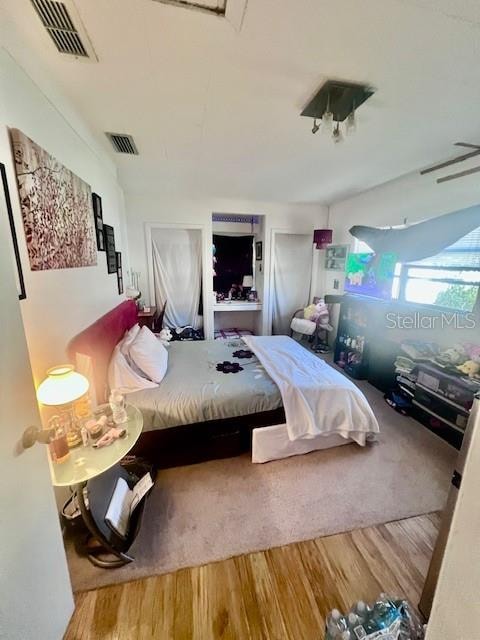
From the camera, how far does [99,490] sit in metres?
1.42

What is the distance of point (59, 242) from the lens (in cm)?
150

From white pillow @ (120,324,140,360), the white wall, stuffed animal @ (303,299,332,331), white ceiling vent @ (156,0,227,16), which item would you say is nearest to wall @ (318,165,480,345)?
the white wall

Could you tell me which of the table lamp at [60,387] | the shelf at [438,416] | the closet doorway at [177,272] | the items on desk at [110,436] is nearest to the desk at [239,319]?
the closet doorway at [177,272]

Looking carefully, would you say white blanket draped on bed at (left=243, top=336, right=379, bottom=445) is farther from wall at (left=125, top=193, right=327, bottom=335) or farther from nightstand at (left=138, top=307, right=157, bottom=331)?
wall at (left=125, top=193, right=327, bottom=335)

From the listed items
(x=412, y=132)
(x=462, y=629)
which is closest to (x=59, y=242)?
(x=462, y=629)

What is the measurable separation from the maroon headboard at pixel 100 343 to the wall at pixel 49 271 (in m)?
0.06

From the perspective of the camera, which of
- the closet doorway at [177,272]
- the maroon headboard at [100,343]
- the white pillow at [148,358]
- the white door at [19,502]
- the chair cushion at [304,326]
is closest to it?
the white door at [19,502]

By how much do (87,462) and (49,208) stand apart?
1328 mm

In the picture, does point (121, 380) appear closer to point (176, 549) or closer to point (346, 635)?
point (176, 549)

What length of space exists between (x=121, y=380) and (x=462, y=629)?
2.02 m

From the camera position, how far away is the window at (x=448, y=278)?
2.44 meters

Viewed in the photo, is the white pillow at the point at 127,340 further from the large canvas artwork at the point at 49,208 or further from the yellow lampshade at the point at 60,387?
the yellow lampshade at the point at 60,387

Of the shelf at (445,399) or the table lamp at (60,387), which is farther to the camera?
the shelf at (445,399)

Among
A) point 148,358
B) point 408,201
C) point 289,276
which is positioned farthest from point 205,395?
point 289,276
